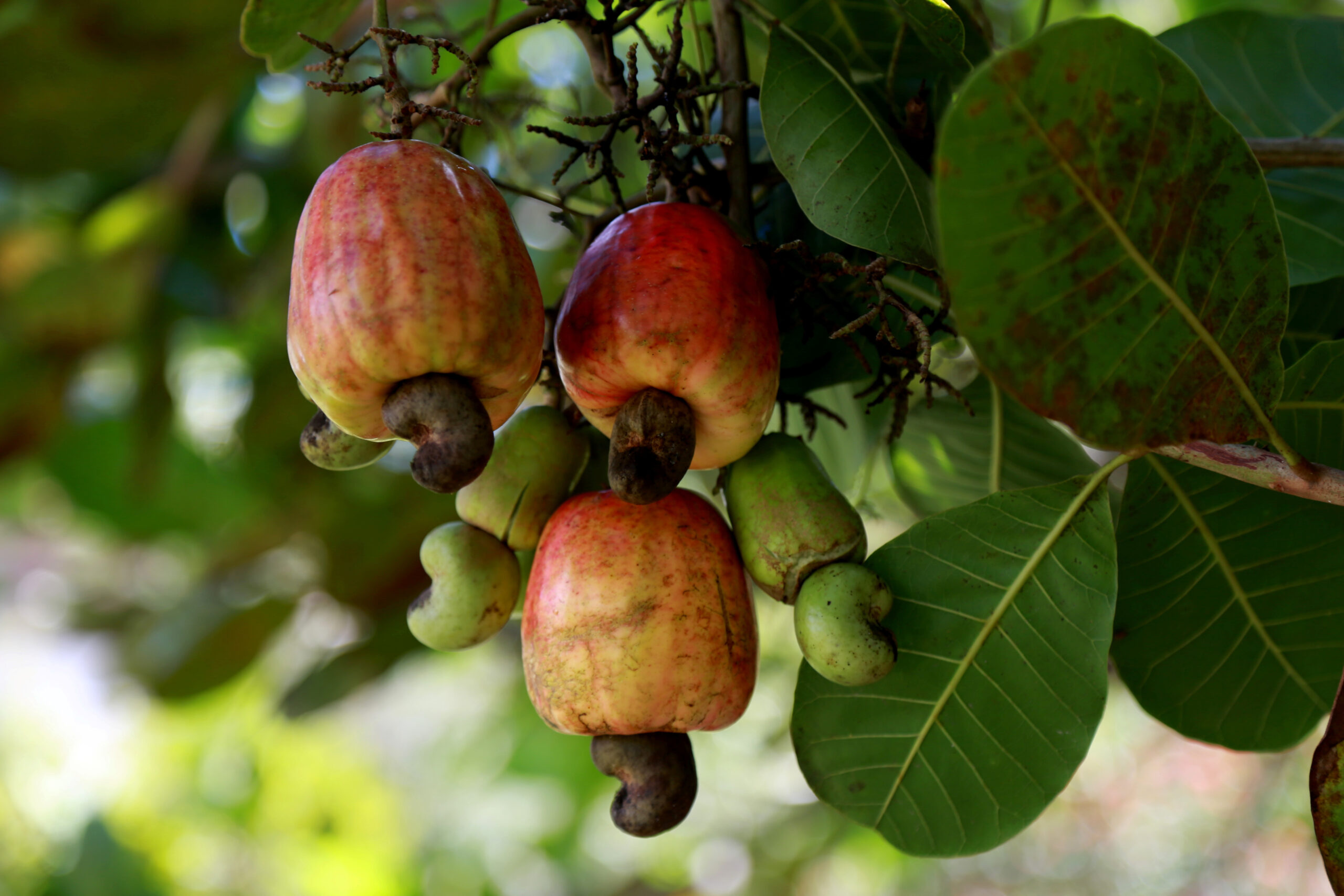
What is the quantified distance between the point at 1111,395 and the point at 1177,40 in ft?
2.54

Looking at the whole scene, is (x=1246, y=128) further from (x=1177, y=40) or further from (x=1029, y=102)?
(x=1029, y=102)

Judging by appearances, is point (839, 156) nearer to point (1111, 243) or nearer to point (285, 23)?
point (1111, 243)

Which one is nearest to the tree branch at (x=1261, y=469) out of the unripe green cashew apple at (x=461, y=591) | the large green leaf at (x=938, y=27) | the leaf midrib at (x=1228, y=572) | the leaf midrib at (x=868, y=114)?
the leaf midrib at (x=1228, y=572)

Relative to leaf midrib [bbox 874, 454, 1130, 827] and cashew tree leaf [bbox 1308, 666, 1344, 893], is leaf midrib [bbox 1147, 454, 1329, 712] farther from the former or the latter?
cashew tree leaf [bbox 1308, 666, 1344, 893]

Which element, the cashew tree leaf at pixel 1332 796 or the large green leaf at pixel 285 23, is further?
the large green leaf at pixel 285 23

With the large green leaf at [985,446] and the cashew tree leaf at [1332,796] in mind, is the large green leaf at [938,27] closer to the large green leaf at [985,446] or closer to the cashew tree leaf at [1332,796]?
the large green leaf at [985,446]

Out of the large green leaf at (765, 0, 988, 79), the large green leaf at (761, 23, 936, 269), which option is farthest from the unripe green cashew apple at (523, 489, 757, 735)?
the large green leaf at (765, 0, 988, 79)

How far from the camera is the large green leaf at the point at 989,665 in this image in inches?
28.9

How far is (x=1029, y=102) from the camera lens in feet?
1.68

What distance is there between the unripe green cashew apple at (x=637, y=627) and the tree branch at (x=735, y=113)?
0.27 metres

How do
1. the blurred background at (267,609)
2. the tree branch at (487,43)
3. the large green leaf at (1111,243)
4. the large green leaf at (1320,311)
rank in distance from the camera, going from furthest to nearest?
1. the blurred background at (267,609)
2. the large green leaf at (1320,311)
3. the tree branch at (487,43)
4. the large green leaf at (1111,243)

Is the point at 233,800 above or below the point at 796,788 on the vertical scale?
below

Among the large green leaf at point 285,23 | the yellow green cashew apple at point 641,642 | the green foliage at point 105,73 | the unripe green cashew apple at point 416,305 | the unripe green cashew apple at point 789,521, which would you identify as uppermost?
the large green leaf at point 285,23

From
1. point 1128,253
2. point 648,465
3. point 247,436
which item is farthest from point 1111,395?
point 247,436
